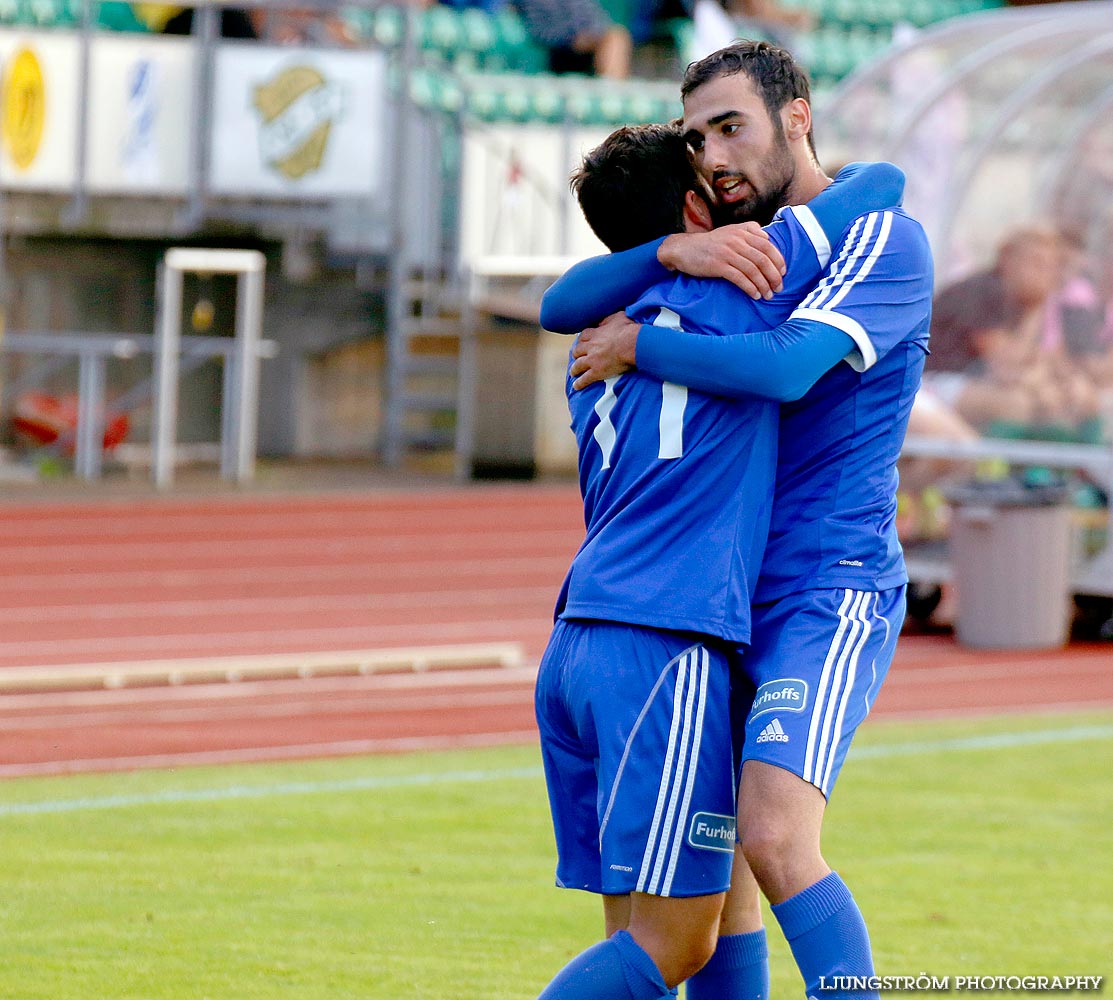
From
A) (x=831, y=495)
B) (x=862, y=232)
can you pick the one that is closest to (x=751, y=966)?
(x=831, y=495)

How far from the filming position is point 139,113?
1923cm

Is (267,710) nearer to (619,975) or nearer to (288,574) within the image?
(288,574)

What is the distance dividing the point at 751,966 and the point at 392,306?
702 inches

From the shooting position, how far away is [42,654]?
445 inches

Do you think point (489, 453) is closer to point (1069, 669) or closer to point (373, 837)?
point (1069, 669)

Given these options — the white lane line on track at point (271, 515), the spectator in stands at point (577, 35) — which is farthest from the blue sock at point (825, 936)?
the spectator in stands at point (577, 35)

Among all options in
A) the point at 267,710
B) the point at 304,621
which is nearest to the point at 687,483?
the point at 267,710

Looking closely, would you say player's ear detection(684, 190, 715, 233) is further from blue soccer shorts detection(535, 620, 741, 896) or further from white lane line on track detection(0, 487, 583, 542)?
white lane line on track detection(0, 487, 583, 542)

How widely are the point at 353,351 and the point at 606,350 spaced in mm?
19501

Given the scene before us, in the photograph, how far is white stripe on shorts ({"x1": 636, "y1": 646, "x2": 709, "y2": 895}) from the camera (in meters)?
3.25

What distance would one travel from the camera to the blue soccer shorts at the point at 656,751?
3256 mm

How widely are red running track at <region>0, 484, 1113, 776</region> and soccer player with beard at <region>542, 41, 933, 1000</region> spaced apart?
16.9ft

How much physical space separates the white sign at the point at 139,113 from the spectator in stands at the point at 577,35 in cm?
620

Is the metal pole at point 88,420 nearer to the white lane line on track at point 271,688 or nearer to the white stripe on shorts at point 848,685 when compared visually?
the white lane line on track at point 271,688
